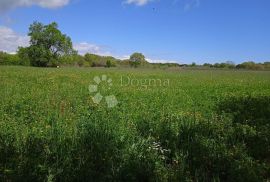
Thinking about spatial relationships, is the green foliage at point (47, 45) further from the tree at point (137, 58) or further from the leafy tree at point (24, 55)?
the tree at point (137, 58)

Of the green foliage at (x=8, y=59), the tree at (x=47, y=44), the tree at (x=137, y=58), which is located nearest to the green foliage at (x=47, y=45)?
the tree at (x=47, y=44)

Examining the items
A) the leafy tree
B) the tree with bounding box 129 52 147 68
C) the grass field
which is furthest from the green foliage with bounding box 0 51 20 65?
the grass field

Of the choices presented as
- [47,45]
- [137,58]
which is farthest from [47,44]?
[137,58]

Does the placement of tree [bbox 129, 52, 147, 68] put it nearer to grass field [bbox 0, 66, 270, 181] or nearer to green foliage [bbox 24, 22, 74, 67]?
green foliage [bbox 24, 22, 74, 67]

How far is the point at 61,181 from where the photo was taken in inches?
215

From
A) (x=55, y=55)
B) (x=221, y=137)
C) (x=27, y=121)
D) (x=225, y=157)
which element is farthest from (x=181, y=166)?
(x=55, y=55)

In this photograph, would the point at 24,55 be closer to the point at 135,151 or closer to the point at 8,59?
the point at 8,59

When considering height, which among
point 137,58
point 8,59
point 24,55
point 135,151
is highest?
point 135,151

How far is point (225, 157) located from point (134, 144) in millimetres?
1661

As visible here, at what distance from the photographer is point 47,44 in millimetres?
83812

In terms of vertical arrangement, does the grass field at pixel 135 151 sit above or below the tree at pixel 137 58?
above

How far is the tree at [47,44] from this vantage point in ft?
268

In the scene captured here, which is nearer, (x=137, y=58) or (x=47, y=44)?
(x=47, y=44)

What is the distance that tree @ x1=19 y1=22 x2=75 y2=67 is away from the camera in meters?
81.7
